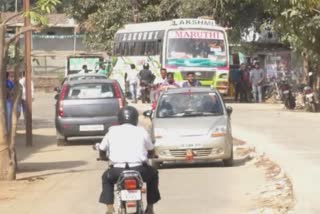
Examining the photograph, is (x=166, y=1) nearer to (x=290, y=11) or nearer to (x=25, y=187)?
(x=290, y=11)

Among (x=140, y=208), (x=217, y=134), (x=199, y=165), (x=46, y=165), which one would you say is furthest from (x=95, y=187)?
(x=140, y=208)

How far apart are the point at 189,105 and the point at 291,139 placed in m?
3.78

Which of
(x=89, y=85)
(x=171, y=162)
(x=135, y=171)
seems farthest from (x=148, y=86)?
(x=135, y=171)

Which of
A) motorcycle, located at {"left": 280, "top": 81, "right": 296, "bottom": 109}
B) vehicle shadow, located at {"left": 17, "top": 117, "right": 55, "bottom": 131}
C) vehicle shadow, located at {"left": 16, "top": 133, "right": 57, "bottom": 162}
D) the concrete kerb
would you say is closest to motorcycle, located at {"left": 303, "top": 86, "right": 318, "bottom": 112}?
motorcycle, located at {"left": 280, "top": 81, "right": 296, "bottom": 109}

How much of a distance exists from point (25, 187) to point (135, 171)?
6.04 meters

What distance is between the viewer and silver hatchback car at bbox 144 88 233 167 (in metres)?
15.7

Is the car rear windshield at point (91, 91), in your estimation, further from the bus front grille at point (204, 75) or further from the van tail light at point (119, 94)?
the bus front grille at point (204, 75)

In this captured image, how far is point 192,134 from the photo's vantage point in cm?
1571

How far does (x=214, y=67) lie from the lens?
119 ft

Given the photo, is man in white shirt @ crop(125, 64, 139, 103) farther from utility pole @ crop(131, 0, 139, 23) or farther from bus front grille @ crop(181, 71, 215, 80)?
utility pole @ crop(131, 0, 139, 23)

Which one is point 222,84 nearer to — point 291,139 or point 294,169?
point 291,139

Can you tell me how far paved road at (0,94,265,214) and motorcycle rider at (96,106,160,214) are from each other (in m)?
2.59

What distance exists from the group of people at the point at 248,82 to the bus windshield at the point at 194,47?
6.67ft

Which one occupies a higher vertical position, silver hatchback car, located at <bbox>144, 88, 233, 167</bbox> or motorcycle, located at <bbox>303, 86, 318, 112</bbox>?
silver hatchback car, located at <bbox>144, 88, 233, 167</bbox>
